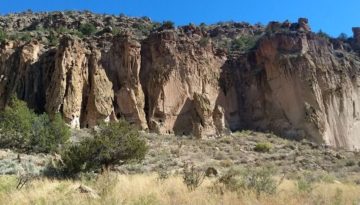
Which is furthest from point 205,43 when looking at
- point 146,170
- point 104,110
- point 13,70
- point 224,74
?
point 146,170

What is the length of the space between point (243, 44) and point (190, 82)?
514 inches

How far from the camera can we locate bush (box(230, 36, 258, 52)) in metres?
49.7

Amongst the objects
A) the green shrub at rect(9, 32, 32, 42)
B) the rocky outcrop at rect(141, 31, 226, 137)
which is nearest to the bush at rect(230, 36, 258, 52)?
the rocky outcrop at rect(141, 31, 226, 137)

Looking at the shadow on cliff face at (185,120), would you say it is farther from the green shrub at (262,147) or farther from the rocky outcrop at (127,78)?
the green shrub at (262,147)

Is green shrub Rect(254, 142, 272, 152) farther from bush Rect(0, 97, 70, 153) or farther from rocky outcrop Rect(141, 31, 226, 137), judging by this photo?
bush Rect(0, 97, 70, 153)

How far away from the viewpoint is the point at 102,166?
738 inches

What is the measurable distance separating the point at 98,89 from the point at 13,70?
8741 millimetres

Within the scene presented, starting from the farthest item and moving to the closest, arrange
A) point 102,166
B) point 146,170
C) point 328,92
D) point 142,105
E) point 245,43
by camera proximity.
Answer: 1. point 245,43
2. point 328,92
3. point 142,105
4. point 146,170
5. point 102,166

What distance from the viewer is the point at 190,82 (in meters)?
40.8

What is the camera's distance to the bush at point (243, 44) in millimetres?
49737

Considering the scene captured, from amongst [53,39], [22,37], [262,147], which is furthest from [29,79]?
[262,147]

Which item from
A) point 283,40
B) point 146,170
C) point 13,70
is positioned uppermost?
point 283,40

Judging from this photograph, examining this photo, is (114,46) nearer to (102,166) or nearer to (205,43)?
Answer: (205,43)

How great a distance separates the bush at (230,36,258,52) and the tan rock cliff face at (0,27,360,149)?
303cm
